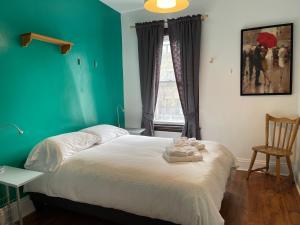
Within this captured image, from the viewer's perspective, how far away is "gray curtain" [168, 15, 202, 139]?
12.0ft

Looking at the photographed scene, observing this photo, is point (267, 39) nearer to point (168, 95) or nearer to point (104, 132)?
point (168, 95)

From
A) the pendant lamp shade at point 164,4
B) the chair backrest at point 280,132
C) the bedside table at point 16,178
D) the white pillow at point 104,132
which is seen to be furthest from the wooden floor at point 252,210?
the pendant lamp shade at point 164,4

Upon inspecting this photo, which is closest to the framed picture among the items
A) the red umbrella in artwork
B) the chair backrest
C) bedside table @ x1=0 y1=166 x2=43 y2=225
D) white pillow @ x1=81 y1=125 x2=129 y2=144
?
the red umbrella in artwork

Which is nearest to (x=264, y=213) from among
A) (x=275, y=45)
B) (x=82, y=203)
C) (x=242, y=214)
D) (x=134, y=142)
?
(x=242, y=214)

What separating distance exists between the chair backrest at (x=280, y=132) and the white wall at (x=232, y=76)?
137 millimetres

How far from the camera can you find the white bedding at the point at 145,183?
1741 mm

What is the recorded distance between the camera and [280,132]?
332 centimetres

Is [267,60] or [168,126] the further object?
[168,126]

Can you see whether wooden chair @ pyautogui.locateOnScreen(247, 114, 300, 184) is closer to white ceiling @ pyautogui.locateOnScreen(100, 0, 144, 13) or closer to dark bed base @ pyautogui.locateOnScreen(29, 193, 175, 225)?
dark bed base @ pyautogui.locateOnScreen(29, 193, 175, 225)

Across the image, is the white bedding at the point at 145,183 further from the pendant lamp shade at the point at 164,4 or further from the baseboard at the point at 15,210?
the pendant lamp shade at the point at 164,4

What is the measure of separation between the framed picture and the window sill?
121 centimetres

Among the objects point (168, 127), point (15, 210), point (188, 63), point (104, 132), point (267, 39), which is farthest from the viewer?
point (168, 127)

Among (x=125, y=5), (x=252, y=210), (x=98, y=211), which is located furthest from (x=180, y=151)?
(x=125, y=5)

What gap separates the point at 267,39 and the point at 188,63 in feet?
3.89
